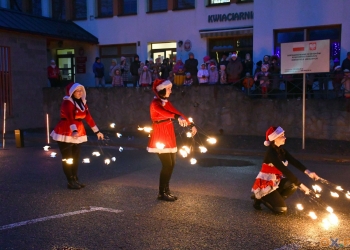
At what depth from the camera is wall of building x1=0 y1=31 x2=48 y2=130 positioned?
781 inches

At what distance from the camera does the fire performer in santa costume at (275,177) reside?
6.73 metres

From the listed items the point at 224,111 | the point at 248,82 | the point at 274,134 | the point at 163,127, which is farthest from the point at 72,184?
the point at 248,82

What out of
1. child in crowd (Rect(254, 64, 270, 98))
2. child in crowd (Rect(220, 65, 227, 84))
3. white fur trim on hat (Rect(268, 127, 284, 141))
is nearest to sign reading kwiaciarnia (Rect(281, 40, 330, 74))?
child in crowd (Rect(254, 64, 270, 98))

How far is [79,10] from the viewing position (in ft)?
84.4

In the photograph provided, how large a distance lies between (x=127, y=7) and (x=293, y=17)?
30.2 feet

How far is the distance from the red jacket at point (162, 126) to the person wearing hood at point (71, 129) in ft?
4.50

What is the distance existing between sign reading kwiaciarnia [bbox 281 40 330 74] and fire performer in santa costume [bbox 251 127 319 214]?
6.85 meters

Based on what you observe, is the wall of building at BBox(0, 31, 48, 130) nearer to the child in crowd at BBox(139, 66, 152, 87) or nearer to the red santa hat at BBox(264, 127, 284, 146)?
the child in crowd at BBox(139, 66, 152, 87)

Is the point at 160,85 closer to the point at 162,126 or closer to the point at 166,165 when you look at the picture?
the point at 162,126

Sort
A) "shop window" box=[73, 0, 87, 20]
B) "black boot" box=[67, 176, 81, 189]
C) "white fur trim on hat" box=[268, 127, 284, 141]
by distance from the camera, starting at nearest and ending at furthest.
A: "white fur trim on hat" box=[268, 127, 284, 141] < "black boot" box=[67, 176, 81, 189] < "shop window" box=[73, 0, 87, 20]

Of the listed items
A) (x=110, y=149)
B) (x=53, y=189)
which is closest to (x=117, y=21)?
(x=110, y=149)

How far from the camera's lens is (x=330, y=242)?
5566 millimetres

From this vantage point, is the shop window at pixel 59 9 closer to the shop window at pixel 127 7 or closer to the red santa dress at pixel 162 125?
the shop window at pixel 127 7

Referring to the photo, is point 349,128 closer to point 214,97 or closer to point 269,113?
point 269,113
